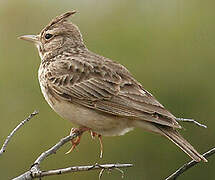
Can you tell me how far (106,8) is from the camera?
46.9ft

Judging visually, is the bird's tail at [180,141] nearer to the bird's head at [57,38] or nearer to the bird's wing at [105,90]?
the bird's wing at [105,90]

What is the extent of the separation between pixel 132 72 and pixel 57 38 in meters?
3.81

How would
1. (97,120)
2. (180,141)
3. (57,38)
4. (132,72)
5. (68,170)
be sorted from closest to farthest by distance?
(68,170) < (180,141) < (97,120) < (57,38) < (132,72)

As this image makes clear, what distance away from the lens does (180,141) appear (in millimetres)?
5586

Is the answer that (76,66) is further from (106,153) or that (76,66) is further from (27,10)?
(27,10)

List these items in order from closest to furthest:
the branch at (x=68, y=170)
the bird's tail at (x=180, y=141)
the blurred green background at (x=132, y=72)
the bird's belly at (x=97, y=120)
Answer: the branch at (x=68, y=170)
the bird's tail at (x=180, y=141)
the bird's belly at (x=97, y=120)
the blurred green background at (x=132, y=72)

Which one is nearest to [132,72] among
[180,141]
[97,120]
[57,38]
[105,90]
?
[57,38]

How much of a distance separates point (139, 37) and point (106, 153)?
3.47 metres

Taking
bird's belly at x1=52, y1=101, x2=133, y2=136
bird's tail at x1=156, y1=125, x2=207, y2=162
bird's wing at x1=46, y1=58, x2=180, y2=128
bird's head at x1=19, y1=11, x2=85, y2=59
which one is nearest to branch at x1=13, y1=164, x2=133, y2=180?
bird's tail at x1=156, y1=125, x2=207, y2=162

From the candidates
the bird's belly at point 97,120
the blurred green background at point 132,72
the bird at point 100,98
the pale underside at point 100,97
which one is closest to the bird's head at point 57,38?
the bird at point 100,98

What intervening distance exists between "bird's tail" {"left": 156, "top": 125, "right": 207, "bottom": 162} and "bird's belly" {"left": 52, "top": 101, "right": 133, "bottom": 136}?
39 centimetres

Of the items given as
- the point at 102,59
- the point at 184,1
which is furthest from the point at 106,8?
the point at 102,59

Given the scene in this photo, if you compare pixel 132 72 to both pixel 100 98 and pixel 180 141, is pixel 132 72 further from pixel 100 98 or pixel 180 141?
pixel 180 141

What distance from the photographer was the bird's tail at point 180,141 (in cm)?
533
